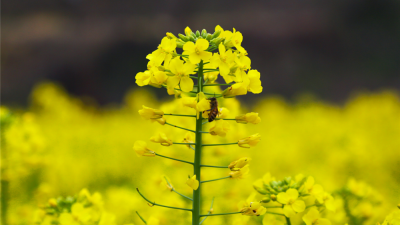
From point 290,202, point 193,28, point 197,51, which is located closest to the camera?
point 197,51

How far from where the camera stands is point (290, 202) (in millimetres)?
1333

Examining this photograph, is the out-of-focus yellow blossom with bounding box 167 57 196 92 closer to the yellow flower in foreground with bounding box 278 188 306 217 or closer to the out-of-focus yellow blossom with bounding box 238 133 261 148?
the out-of-focus yellow blossom with bounding box 238 133 261 148

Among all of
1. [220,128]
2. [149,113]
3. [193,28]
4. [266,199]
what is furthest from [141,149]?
[193,28]

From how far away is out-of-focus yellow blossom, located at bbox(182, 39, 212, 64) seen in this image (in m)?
1.22

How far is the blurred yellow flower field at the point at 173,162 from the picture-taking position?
6.39 feet

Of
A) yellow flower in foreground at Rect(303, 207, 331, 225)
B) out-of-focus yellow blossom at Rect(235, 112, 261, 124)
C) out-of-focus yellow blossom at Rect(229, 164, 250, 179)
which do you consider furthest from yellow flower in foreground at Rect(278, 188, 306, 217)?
out-of-focus yellow blossom at Rect(235, 112, 261, 124)

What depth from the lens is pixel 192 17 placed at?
9.43 metres

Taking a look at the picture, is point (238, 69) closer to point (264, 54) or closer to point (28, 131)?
point (28, 131)

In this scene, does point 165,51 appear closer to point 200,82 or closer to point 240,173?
point 200,82

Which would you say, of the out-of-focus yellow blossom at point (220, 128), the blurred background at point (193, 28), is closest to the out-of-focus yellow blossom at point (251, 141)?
the out-of-focus yellow blossom at point (220, 128)

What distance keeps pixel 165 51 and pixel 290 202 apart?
0.86 meters

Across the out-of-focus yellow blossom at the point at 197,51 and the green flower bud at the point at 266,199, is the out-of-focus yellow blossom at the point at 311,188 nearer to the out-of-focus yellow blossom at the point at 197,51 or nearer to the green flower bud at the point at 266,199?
the green flower bud at the point at 266,199

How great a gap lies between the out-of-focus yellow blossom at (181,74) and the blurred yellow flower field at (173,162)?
0.22ft

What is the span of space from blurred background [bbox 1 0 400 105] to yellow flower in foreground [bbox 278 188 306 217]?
7.79 metres
